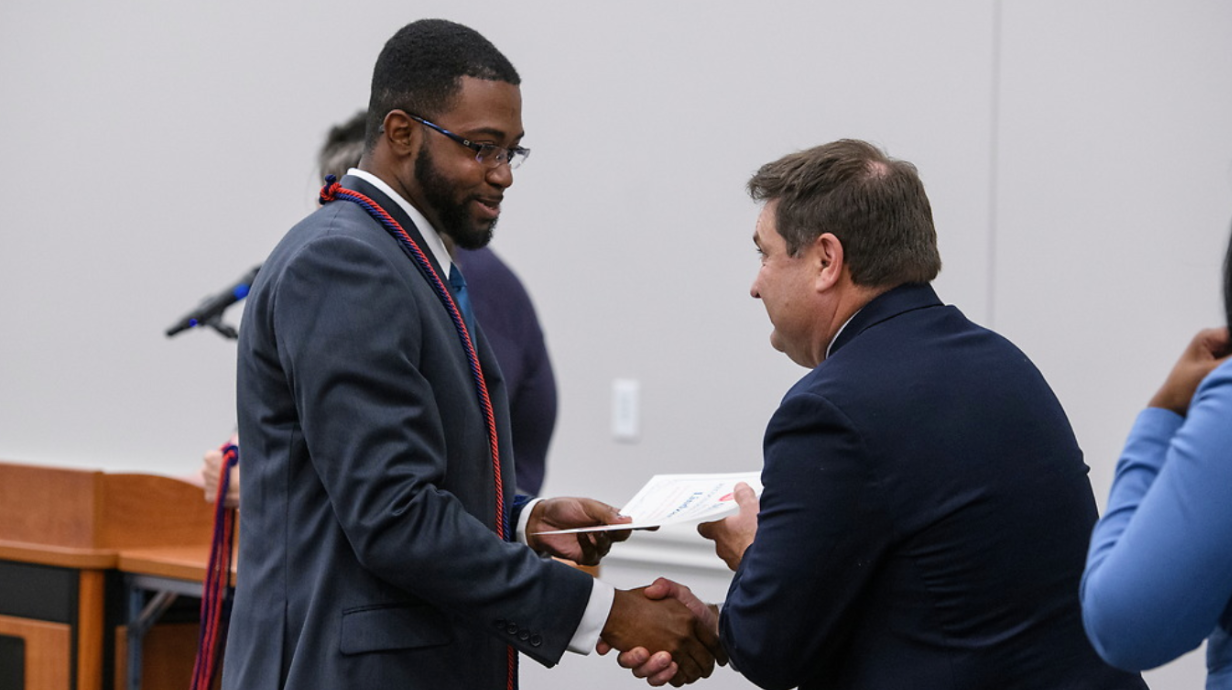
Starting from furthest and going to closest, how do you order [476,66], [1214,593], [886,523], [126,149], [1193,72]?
[126,149], [1193,72], [476,66], [886,523], [1214,593]

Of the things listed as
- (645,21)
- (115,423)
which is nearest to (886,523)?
(645,21)

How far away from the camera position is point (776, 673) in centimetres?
144

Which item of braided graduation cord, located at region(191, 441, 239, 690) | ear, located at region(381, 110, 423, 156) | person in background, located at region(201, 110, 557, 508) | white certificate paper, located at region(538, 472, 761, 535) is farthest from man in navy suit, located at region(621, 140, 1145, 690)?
person in background, located at region(201, 110, 557, 508)

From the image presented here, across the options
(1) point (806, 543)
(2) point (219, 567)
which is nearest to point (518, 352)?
(2) point (219, 567)

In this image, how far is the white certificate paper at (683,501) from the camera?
5.26 ft

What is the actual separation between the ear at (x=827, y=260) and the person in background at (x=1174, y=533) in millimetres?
454

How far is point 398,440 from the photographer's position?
1.47 metres

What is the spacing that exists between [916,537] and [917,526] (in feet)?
0.05

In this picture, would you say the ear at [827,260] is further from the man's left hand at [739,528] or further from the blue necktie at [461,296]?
the blue necktie at [461,296]

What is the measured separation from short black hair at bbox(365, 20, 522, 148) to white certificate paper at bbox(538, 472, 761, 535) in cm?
56

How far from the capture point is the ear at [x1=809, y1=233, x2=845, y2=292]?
1.52m

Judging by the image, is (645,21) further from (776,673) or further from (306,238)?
(776,673)

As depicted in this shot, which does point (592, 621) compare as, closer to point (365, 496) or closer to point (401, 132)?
point (365, 496)

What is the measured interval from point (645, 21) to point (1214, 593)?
283cm
